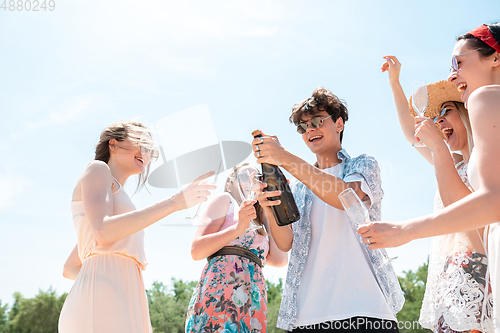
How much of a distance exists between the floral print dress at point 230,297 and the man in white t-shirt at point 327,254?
0.35 m

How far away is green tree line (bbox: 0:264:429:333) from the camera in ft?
94.0

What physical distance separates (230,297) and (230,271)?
8.7 inches

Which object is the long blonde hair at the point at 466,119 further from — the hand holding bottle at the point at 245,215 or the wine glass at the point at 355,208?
the hand holding bottle at the point at 245,215

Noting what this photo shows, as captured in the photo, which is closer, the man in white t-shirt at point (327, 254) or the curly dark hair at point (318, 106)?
the man in white t-shirt at point (327, 254)

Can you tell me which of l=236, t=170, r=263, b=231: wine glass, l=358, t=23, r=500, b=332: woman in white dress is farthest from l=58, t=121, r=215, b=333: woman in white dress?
l=358, t=23, r=500, b=332: woman in white dress

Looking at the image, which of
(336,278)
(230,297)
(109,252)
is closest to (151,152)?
(109,252)

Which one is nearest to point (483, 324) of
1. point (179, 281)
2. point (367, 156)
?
point (367, 156)


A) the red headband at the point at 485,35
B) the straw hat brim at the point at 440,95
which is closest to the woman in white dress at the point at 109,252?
the red headband at the point at 485,35

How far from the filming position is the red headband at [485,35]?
2.43m

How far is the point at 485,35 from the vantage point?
246 cm

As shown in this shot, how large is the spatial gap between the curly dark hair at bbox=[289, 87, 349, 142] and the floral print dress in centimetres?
111

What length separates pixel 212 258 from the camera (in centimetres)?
354

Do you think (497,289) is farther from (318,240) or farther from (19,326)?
(19,326)

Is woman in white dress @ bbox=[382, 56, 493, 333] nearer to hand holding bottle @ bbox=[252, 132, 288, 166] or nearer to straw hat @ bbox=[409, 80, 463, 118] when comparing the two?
straw hat @ bbox=[409, 80, 463, 118]
